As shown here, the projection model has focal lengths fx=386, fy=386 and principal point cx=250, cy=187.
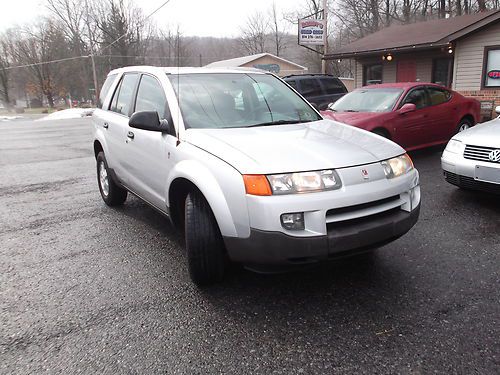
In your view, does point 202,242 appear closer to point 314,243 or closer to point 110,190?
point 314,243

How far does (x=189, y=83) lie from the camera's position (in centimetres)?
362

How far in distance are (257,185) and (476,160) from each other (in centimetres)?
348

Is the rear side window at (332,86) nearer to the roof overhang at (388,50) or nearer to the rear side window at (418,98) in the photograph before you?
the roof overhang at (388,50)

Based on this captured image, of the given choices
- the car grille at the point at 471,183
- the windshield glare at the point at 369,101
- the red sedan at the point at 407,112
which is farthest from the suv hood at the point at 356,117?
the car grille at the point at 471,183

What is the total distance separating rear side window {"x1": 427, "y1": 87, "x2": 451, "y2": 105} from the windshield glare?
2.78 ft

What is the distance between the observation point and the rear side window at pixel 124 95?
4.29m

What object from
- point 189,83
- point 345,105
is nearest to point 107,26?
point 345,105

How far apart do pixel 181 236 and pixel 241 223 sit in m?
1.73

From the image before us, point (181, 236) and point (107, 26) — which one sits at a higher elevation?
point (107, 26)

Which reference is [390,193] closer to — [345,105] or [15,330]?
[15,330]

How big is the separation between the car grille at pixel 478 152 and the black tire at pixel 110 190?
437 cm

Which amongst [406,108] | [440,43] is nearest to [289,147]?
[406,108]

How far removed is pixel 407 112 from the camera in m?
7.42

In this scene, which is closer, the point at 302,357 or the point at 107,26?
the point at 302,357
